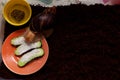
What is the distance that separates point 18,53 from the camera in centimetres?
115

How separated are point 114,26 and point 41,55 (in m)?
0.36

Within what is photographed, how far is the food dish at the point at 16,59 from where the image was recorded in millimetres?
1137

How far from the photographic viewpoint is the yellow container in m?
1.14

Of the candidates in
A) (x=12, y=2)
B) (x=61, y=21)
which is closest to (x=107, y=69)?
(x=61, y=21)

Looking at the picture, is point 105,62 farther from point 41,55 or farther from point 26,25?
point 26,25

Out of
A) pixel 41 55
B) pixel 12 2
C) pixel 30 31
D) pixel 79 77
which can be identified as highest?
pixel 12 2

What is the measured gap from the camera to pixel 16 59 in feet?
3.81

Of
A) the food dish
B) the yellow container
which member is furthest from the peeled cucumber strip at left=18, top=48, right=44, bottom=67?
the yellow container

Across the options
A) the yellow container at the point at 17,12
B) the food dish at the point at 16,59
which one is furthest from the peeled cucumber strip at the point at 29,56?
the yellow container at the point at 17,12

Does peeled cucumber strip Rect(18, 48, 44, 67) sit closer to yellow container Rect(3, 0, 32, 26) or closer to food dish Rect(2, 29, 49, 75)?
food dish Rect(2, 29, 49, 75)

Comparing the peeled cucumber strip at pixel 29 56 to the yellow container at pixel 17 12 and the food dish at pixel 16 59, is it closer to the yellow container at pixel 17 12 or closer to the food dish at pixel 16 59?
the food dish at pixel 16 59

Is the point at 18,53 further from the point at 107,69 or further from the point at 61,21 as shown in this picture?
the point at 107,69

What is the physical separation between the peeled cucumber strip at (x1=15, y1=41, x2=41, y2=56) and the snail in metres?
0.03

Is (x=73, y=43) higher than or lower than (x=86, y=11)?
lower
